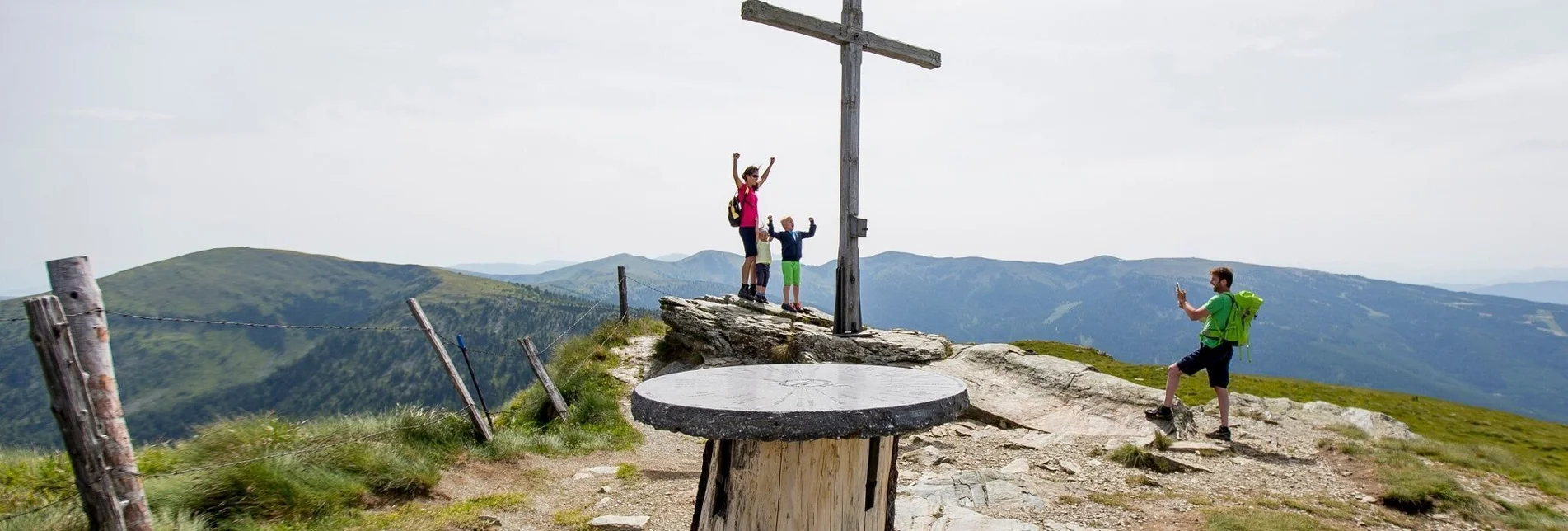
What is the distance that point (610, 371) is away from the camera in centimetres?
1495

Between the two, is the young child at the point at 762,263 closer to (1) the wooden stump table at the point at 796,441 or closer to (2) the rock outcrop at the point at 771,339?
(2) the rock outcrop at the point at 771,339

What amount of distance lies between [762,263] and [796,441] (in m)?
11.2

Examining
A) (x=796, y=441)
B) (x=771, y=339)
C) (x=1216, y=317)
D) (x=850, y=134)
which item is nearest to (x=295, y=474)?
(x=796, y=441)

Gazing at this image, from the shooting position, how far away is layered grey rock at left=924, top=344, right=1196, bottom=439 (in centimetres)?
1073

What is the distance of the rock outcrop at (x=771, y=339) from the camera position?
12961 mm

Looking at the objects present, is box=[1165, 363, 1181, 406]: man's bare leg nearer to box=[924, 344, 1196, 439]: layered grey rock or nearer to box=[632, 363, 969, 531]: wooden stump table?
box=[924, 344, 1196, 439]: layered grey rock

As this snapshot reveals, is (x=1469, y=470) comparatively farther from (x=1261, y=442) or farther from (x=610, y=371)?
(x=610, y=371)

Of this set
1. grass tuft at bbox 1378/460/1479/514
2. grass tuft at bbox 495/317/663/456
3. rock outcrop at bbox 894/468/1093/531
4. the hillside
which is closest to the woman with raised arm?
grass tuft at bbox 495/317/663/456

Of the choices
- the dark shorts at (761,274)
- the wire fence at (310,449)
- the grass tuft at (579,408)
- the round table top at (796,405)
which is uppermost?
the dark shorts at (761,274)

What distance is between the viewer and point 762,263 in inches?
606

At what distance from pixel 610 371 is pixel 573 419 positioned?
3.12m

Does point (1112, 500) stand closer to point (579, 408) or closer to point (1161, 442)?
Result: point (1161, 442)

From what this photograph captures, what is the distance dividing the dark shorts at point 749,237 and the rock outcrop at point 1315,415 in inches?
215

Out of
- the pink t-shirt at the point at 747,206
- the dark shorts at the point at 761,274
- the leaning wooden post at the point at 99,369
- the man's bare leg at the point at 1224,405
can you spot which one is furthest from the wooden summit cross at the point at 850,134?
the leaning wooden post at the point at 99,369
